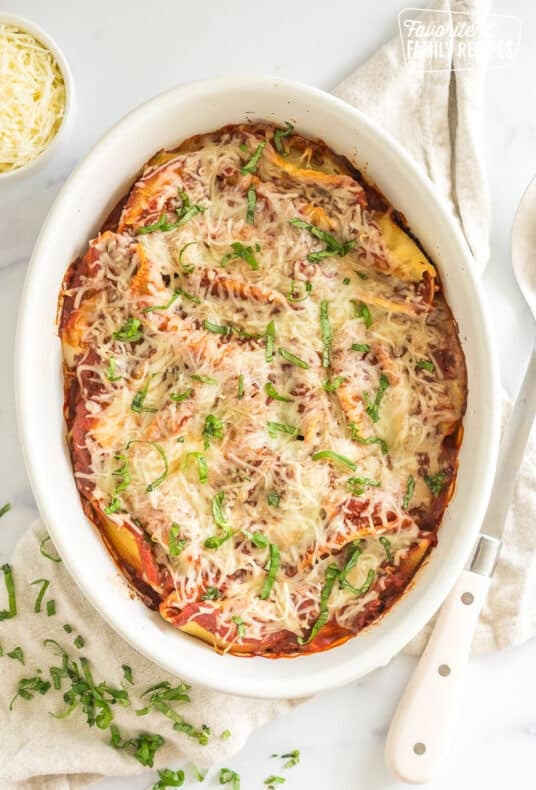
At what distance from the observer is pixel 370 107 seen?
110 inches

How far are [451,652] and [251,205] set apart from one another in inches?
55.9

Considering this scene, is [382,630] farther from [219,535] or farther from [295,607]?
[219,535]

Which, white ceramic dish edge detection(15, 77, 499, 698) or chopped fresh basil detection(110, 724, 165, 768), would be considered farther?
chopped fresh basil detection(110, 724, 165, 768)

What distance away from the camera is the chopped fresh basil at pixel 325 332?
2.45 meters

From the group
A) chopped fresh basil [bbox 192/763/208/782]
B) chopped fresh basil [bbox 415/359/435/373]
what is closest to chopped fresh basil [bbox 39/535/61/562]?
chopped fresh basil [bbox 192/763/208/782]

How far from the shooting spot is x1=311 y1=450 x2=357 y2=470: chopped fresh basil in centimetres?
239

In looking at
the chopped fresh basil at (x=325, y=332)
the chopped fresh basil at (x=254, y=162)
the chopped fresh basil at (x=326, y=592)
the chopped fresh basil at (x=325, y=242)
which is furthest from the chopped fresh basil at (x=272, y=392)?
the chopped fresh basil at (x=254, y=162)

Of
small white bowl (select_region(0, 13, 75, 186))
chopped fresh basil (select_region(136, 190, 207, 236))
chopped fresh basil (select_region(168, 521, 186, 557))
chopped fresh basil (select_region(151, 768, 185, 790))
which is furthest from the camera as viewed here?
chopped fresh basil (select_region(151, 768, 185, 790))

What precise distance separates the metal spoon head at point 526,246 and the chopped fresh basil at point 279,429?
0.94 metres

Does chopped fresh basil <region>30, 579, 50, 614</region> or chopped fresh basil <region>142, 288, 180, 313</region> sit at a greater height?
chopped fresh basil <region>142, 288, 180, 313</region>

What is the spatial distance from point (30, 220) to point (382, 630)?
1617 mm

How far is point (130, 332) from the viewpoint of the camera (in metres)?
2.40

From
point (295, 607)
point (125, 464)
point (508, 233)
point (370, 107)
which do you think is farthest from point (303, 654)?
point (370, 107)

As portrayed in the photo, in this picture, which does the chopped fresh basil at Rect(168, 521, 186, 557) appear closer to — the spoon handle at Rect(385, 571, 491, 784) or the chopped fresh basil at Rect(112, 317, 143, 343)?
the chopped fresh basil at Rect(112, 317, 143, 343)
